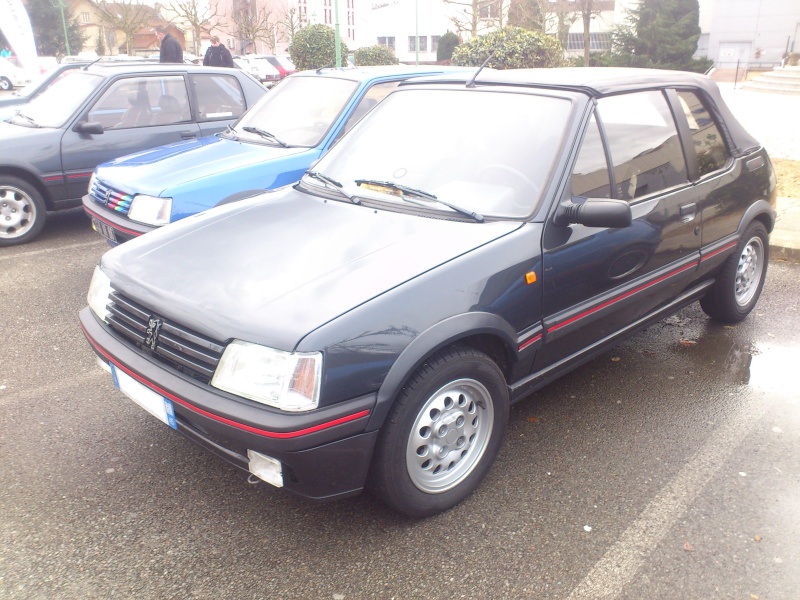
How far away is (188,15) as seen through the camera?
4075 centimetres

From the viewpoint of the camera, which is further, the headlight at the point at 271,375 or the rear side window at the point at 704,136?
the rear side window at the point at 704,136

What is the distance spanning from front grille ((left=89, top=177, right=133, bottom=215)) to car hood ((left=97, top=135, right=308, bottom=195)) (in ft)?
0.18

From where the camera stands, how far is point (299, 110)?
608cm

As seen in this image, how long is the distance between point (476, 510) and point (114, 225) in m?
3.77

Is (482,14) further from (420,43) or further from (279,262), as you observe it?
(279,262)

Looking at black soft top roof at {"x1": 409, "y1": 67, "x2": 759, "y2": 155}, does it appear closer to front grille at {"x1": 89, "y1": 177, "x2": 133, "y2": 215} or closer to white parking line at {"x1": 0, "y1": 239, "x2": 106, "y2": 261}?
front grille at {"x1": 89, "y1": 177, "x2": 133, "y2": 215}

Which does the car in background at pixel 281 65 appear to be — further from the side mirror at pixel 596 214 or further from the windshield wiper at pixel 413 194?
the side mirror at pixel 596 214

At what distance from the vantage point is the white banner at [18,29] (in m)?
20.7

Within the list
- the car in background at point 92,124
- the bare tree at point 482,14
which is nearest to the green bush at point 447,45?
the bare tree at point 482,14

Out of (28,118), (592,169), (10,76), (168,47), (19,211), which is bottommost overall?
(19,211)

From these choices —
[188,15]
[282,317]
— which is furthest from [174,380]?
[188,15]

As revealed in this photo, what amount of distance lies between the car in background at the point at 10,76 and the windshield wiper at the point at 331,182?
1249 inches

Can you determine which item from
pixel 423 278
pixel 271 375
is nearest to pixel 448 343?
pixel 423 278

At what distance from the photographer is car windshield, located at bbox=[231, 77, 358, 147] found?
587 cm
